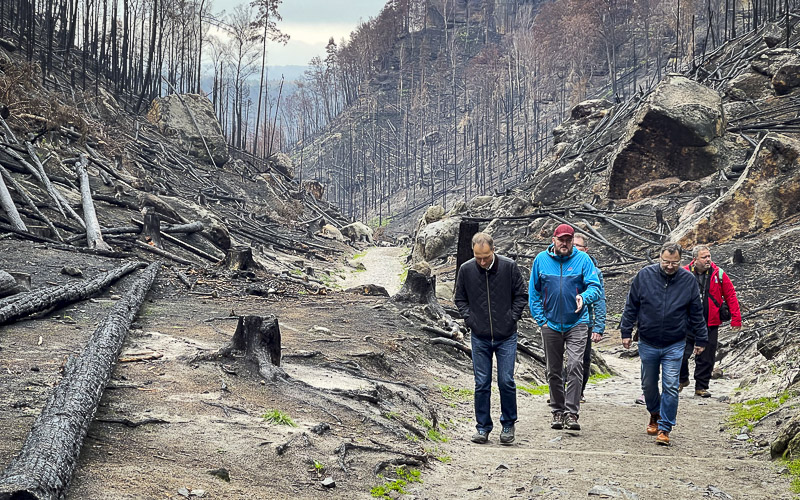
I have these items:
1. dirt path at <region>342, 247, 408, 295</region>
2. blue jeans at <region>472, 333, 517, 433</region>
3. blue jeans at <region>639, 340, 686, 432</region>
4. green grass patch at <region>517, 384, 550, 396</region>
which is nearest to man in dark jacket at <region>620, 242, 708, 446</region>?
blue jeans at <region>639, 340, 686, 432</region>

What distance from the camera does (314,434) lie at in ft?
17.9

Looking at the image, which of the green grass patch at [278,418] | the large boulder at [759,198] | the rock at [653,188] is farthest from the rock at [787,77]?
the green grass patch at [278,418]

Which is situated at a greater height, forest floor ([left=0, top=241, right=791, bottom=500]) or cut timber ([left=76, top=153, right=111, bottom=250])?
cut timber ([left=76, top=153, right=111, bottom=250])

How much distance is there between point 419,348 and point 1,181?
32.1ft

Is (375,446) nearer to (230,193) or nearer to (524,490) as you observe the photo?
(524,490)

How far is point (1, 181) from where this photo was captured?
47.5ft

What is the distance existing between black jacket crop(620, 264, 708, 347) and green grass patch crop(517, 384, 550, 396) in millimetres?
3347

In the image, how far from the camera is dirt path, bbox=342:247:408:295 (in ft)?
76.3

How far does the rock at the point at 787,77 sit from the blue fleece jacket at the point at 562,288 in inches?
824

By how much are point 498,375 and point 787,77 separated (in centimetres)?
2205

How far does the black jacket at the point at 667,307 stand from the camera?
21.0ft

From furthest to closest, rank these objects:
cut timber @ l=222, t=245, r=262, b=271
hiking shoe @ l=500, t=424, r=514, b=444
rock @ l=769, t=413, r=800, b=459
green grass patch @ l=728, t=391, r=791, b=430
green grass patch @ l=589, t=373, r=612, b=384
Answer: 1. cut timber @ l=222, t=245, r=262, b=271
2. green grass patch @ l=589, t=373, r=612, b=384
3. green grass patch @ l=728, t=391, r=791, b=430
4. hiking shoe @ l=500, t=424, r=514, b=444
5. rock @ l=769, t=413, r=800, b=459

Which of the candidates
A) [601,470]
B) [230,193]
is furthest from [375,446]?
[230,193]

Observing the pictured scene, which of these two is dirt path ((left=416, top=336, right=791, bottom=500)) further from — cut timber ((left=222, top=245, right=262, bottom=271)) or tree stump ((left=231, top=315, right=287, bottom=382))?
cut timber ((left=222, top=245, right=262, bottom=271))
